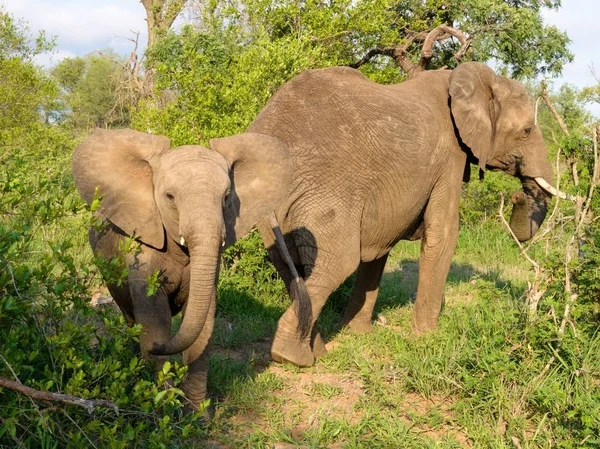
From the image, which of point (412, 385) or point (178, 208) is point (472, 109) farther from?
point (178, 208)

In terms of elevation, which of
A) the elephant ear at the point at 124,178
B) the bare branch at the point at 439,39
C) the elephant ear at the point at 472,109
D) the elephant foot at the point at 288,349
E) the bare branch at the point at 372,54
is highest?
the bare branch at the point at 439,39

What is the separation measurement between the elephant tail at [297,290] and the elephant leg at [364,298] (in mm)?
1205

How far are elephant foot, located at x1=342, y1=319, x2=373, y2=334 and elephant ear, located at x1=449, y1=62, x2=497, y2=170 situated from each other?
1.62m

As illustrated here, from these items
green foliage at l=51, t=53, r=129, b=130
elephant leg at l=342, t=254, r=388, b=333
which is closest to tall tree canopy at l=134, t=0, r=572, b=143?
elephant leg at l=342, t=254, r=388, b=333

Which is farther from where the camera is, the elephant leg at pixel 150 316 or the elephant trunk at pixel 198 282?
the elephant leg at pixel 150 316

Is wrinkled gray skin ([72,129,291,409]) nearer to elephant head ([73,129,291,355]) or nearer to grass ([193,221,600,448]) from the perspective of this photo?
elephant head ([73,129,291,355])

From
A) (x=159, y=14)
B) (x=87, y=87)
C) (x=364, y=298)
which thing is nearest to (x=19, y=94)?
(x=159, y=14)

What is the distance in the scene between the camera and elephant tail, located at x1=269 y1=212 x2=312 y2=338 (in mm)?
4688

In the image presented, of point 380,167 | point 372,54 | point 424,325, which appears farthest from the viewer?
point 372,54

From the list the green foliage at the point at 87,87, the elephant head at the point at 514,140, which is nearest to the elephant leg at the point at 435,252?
the elephant head at the point at 514,140

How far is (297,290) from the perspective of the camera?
473 centimetres

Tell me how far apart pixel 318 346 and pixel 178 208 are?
2256 millimetres

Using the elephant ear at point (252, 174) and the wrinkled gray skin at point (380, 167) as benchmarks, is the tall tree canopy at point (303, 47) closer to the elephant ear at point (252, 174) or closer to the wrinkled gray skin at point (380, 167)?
the wrinkled gray skin at point (380, 167)

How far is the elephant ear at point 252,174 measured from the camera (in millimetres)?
3809
